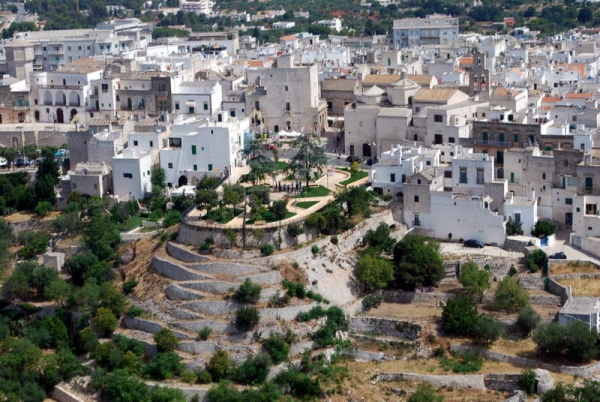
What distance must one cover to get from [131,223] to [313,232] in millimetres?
7636

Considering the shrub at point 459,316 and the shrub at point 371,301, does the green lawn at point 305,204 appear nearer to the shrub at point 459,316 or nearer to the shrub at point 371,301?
the shrub at point 371,301

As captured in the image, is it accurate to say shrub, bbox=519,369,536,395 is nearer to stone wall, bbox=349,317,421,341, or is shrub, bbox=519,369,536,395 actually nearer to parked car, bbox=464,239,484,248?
stone wall, bbox=349,317,421,341

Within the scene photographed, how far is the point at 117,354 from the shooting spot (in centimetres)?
3375

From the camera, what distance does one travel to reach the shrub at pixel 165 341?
33.8 m

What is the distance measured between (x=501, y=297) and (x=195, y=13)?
277 ft

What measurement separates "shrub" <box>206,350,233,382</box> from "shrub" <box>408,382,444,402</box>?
17.4ft

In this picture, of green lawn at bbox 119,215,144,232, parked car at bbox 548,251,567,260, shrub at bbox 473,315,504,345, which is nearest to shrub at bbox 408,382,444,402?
shrub at bbox 473,315,504,345

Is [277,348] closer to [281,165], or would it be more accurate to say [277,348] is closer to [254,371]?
[254,371]

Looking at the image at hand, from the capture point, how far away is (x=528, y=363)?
32.1 metres

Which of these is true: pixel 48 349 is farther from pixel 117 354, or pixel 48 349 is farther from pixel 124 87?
pixel 124 87

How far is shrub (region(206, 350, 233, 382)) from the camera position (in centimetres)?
3291

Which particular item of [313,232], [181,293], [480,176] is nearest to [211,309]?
[181,293]

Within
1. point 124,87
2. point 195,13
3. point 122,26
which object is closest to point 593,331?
point 124,87

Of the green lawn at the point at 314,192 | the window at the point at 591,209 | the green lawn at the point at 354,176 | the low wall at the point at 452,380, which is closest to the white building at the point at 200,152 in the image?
the green lawn at the point at 314,192
